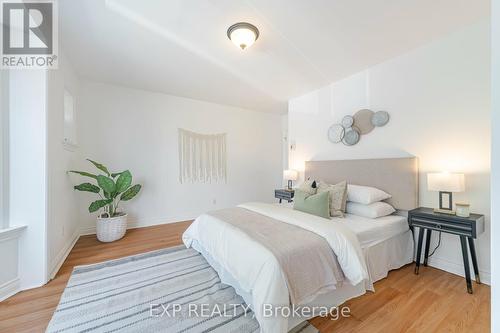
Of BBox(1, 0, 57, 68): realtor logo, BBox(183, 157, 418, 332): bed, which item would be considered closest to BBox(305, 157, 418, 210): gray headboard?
BBox(183, 157, 418, 332): bed

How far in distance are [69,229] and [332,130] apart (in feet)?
13.8

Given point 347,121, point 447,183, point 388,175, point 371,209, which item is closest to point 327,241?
point 371,209

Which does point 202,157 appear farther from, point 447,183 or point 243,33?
point 447,183

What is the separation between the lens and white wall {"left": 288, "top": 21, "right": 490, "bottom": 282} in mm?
2104

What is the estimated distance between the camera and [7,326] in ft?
4.84

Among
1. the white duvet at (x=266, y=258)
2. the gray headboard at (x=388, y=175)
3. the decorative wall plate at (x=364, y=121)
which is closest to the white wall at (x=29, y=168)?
the white duvet at (x=266, y=258)

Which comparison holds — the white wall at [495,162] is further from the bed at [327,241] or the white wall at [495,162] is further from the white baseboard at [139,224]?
the white baseboard at [139,224]

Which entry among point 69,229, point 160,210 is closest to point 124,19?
point 69,229

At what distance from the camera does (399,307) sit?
1705 millimetres

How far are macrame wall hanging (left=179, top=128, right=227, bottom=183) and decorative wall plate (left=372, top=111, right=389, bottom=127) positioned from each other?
295 cm

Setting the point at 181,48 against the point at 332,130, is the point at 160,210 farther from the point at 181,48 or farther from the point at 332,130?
the point at 332,130

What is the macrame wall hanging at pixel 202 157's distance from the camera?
4.23 m

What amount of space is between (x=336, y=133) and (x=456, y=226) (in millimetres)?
1899

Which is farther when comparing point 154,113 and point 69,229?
point 154,113
